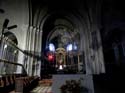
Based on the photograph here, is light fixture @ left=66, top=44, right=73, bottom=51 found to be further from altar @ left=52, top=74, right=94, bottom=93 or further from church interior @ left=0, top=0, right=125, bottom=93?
altar @ left=52, top=74, right=94, bottom=93

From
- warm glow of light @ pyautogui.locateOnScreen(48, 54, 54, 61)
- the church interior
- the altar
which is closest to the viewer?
the altar

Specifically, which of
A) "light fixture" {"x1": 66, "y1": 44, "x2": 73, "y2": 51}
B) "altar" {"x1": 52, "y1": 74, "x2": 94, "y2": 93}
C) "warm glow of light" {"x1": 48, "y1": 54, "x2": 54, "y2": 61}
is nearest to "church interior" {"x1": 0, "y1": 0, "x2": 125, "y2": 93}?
"warm glow of light" {"x1": 48, "y1": 54, "x2": 54, "y2": 61}

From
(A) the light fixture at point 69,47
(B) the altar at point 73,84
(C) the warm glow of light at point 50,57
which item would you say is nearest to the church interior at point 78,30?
(C) the warm glow of light at point 50,57

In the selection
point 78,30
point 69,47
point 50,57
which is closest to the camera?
point 78,30

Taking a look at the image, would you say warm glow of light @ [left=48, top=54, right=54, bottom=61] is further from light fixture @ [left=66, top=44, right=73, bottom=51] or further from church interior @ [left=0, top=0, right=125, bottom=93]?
light fixture @ [left=66, top=44, right=73, bottom=51]

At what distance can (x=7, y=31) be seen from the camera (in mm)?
11047

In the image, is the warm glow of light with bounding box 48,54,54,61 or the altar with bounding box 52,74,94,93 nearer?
the altar with bounding box 52,74,94,93

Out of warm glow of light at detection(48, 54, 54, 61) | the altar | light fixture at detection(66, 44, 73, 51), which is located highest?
light fixture at detection(66, 44, 73, 51)

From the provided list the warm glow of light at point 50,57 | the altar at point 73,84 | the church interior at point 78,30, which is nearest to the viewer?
the altar at point 73,84

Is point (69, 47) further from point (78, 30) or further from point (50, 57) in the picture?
point (78, 30)

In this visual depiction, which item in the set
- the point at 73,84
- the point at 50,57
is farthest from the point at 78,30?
the point at 73,84

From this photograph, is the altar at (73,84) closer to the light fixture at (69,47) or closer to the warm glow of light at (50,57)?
the warm glow of light at (50,57)

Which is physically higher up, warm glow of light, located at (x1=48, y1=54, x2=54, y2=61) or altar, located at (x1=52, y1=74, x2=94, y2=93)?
warm glow of light, located at (x1=48, y1=54, x2=54, y2=61)

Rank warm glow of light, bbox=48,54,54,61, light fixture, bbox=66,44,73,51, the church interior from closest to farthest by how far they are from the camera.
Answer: the church interior < warm glow of light, bbox=48,54,54,61 < light fixture, bbox=66,44,73,51
